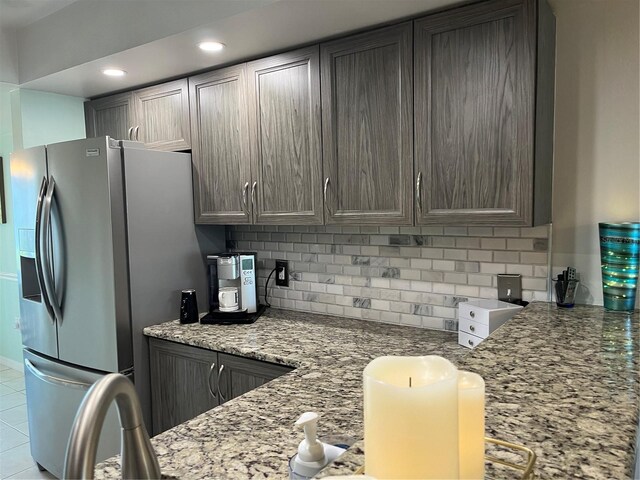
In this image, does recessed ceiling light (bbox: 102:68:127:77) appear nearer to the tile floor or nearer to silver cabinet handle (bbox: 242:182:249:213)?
silver cabinet handle (bbox: 242:182:249:213)

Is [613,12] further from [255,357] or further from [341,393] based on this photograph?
[255,357]

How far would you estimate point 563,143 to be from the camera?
1.96 metres

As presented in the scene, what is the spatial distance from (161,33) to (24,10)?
1.20 metres

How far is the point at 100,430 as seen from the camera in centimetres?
53

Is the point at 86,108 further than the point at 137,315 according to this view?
Yes

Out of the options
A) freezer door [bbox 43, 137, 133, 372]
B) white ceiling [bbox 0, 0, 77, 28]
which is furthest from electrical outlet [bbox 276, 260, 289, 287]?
white ceiling [bbox 0, 0, 77, 28]

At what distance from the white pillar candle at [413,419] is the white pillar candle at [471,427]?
2.6 inches

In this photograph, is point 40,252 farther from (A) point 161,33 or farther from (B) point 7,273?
(B) point 7,273

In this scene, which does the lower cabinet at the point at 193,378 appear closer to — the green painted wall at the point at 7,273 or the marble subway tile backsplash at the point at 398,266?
the marble subway tile backsplash at the point at 398,266

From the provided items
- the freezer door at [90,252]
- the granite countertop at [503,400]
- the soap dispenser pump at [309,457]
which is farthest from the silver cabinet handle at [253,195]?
the soap dispenser pump at [309,457]

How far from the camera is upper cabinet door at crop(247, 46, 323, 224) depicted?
2.20 meters

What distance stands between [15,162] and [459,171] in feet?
8.29

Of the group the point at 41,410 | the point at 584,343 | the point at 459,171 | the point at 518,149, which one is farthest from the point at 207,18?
the point at 41,410

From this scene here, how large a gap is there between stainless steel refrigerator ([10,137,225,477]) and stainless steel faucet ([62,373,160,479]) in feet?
5.92
